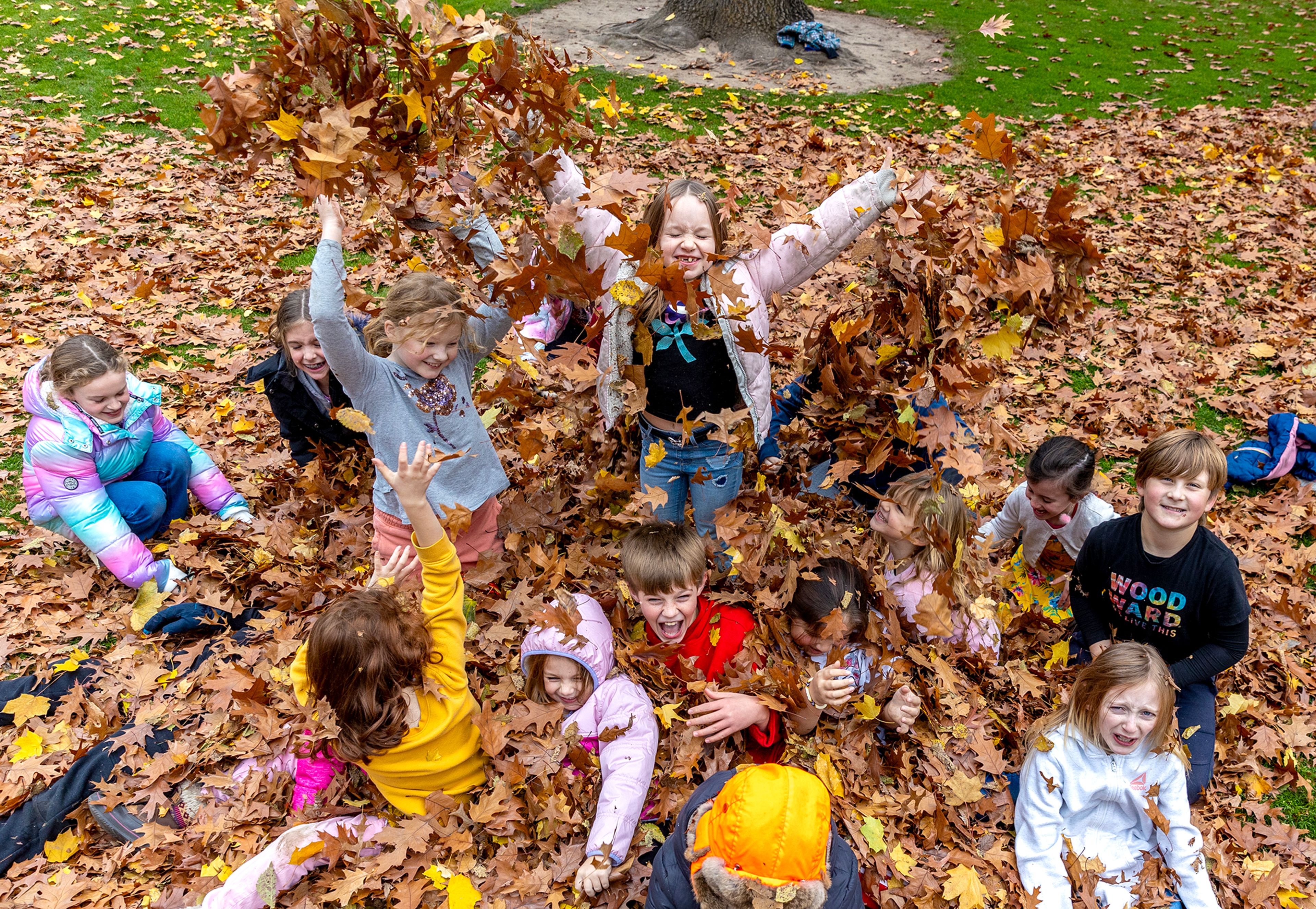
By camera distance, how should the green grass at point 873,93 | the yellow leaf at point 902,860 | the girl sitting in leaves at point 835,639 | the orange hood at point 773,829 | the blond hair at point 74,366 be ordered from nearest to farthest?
the orange hood at point 773,829, the yellow leaf at point 902,860, the girl sitting in leaves at point 835,639, the blond hair at point 74,366, the green grass at point 873,93

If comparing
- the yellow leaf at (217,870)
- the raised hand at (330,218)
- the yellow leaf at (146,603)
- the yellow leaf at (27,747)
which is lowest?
the yellow leaf at (217,870)

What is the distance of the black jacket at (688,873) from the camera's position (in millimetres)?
2240

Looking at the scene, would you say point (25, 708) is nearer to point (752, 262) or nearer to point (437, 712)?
point (437, 712)

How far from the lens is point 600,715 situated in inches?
123

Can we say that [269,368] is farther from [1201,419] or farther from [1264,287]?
[1264,287]

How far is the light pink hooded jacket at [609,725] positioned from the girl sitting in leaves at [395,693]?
15.2 inches

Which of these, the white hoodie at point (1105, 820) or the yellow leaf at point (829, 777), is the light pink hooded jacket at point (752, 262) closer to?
the yellow leaf at point (829, 777)

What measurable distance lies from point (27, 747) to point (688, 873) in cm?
287

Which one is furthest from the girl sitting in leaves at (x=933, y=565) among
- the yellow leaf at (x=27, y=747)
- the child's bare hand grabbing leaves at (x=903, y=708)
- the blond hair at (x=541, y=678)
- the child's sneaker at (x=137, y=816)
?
the yellow leaf at (x=27, y=747)

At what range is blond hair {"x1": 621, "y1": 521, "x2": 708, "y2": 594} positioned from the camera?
10.4 feet

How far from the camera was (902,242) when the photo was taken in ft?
10.7

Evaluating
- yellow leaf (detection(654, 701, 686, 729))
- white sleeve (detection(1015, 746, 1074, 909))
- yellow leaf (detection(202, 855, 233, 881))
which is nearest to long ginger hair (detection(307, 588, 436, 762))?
yellow leaf (detection(202, 855, 233, 881))

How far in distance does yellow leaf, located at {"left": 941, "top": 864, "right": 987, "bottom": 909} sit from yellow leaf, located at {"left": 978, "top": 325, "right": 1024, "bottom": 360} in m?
1.85

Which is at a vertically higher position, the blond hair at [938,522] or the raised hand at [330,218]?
the raised hand at [330,218]
